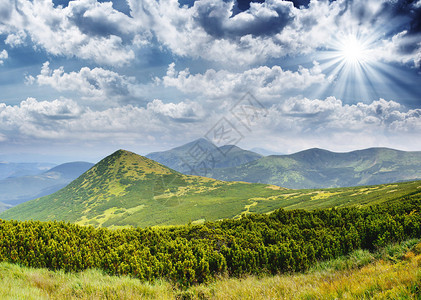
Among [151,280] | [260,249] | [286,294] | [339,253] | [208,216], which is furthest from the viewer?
[208,216]

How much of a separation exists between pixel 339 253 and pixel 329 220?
17.2 ft

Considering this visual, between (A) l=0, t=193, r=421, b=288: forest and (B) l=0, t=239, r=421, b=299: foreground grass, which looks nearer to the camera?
(B) l=0, t=239, r=421, b=299: foreground grass

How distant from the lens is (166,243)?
10531 millimetres

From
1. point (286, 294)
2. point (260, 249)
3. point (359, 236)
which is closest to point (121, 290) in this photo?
point (286, 294)

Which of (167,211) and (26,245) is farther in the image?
(167,211)

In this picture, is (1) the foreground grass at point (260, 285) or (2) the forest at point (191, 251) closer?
(1) the foreground grass at point (260, 285)

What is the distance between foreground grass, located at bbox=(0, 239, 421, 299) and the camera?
563 centimetres

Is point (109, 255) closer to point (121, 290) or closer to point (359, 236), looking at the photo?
point (121, 290)

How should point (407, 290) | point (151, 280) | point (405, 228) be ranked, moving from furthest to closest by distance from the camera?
point (405, 228) < point (151, 280) < point (407, 290)

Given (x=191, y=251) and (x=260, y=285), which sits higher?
(x=191, y=251)

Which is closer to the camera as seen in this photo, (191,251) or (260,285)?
(260,285)

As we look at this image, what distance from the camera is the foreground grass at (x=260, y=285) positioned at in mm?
5629

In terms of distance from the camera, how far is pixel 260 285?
23.4ft

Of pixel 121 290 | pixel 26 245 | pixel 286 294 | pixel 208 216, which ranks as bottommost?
pixel 208 216
